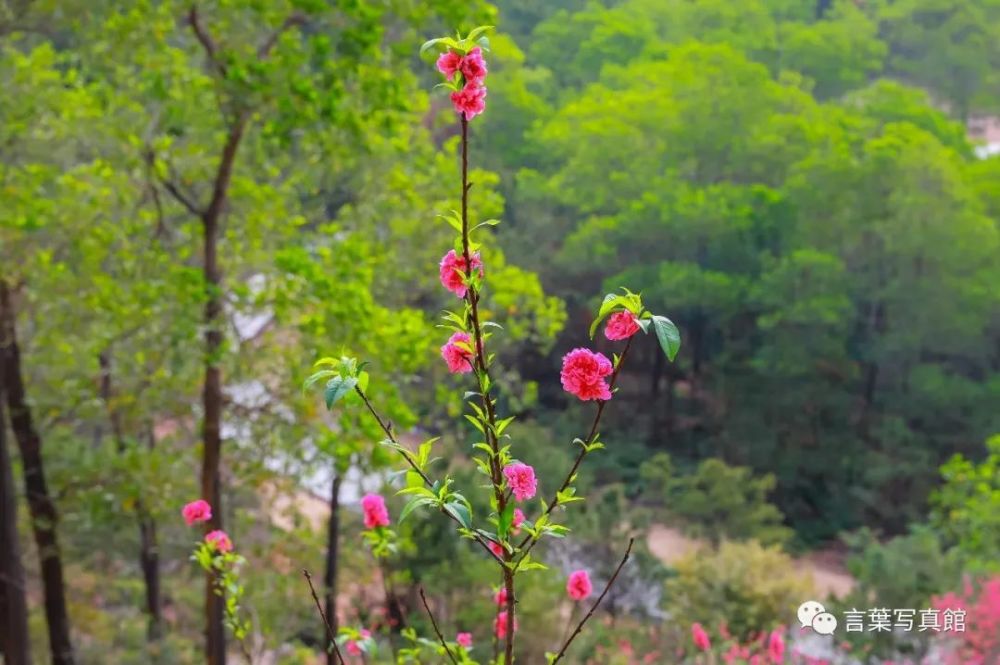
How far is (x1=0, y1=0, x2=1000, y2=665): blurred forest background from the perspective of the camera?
4.46 m

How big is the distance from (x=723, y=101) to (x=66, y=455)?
9180 millimetres

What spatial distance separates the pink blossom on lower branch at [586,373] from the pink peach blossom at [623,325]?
35 millimetres

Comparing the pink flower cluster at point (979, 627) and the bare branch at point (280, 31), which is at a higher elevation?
the bare branch at point (280, 31)

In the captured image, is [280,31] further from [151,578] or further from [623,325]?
[151,578]

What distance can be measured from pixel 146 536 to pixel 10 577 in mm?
1536

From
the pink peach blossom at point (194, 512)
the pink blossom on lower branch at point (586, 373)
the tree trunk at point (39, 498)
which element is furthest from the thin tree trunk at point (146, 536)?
the pink blossom on lower branch at point (586, 373)

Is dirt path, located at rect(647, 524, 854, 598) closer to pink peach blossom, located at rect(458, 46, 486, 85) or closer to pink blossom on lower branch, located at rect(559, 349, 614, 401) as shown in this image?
pink blossom on lower branch, located at rect(559, 349, 614, 401)

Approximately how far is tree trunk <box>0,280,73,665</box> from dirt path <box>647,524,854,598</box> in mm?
5408

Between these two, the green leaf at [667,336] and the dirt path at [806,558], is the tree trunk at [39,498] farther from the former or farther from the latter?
the dirt path at [806,558]

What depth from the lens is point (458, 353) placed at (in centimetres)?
132

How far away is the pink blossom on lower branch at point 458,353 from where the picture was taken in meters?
1.31

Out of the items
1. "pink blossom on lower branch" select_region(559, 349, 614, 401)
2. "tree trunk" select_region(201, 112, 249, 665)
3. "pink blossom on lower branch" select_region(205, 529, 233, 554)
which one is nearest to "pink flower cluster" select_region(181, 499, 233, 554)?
"pink blossom on lower branch" select_region(205, 529, 233, 554)

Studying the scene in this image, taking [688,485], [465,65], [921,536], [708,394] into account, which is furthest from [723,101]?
[465,65]

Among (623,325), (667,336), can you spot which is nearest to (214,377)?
(623,325)
